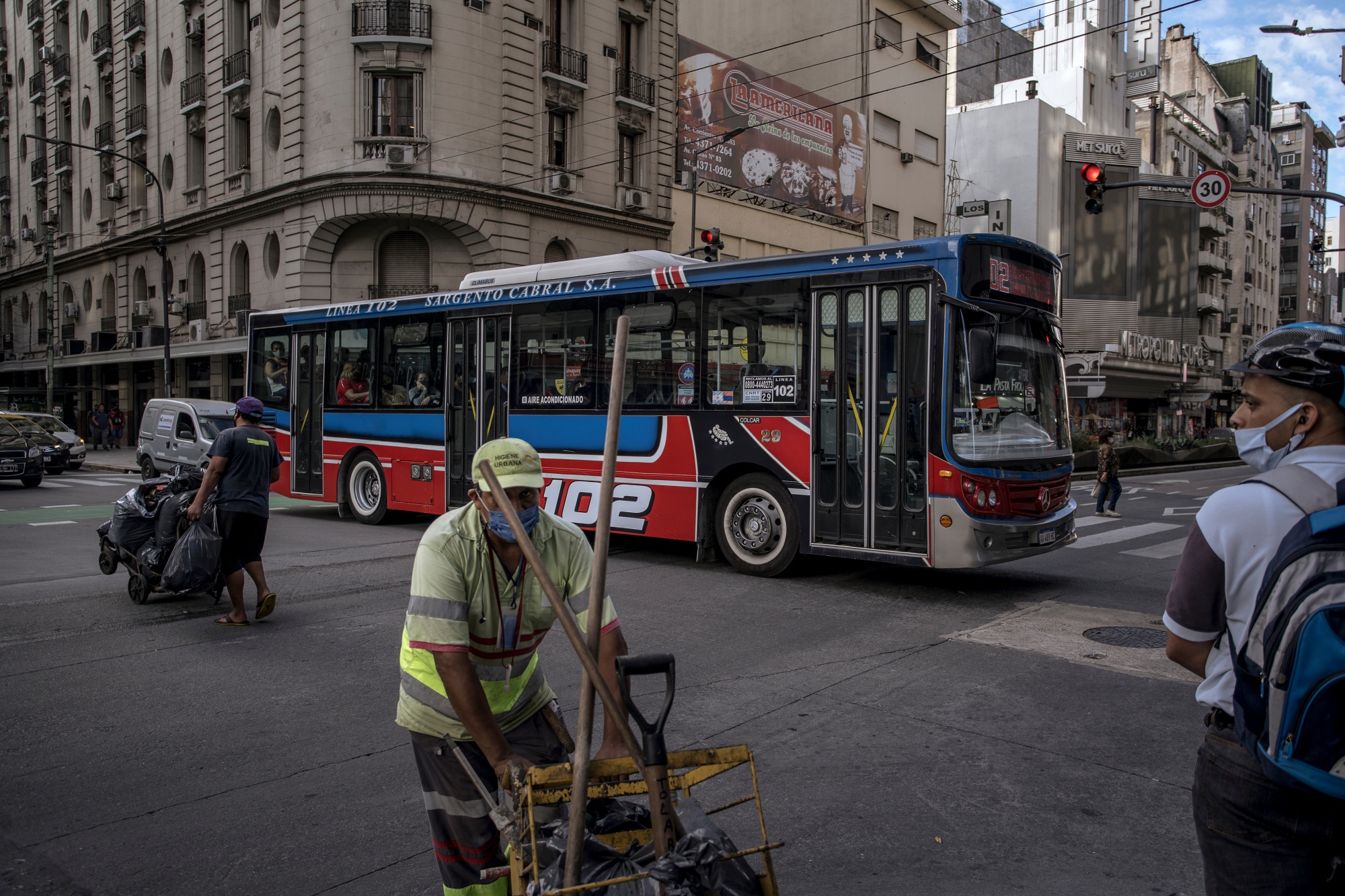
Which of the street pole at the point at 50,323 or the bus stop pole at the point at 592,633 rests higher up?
the street pole at the point at 50,323

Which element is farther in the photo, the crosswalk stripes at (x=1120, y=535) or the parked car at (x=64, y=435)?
the parked car at (x=64, y=435)

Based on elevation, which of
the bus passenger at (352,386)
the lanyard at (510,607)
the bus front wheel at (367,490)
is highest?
the bus passenger at (352,386)

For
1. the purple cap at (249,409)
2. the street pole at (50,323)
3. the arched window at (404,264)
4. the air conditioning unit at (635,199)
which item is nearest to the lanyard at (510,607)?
the purple cap at (249,409)

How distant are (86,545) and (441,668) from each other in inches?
462

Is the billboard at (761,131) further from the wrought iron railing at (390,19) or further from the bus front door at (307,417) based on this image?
the bus front door at (307,417)

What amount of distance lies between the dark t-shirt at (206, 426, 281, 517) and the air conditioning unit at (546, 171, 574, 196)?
2346 cm

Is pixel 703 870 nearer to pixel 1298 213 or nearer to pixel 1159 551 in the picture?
pixel 1159 551

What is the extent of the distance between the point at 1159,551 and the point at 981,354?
558cm

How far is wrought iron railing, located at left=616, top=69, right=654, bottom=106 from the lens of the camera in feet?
107

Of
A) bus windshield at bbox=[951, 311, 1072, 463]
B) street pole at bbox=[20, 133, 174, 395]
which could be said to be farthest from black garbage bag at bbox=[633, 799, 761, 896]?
street pole at bbox=[20, 133, 174, 395]

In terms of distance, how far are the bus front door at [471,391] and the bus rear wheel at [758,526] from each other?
3.66 meters

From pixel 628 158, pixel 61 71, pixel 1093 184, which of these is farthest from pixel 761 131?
pixel 61 71

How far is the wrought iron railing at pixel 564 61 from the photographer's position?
99.0 feet

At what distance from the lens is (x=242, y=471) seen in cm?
783
